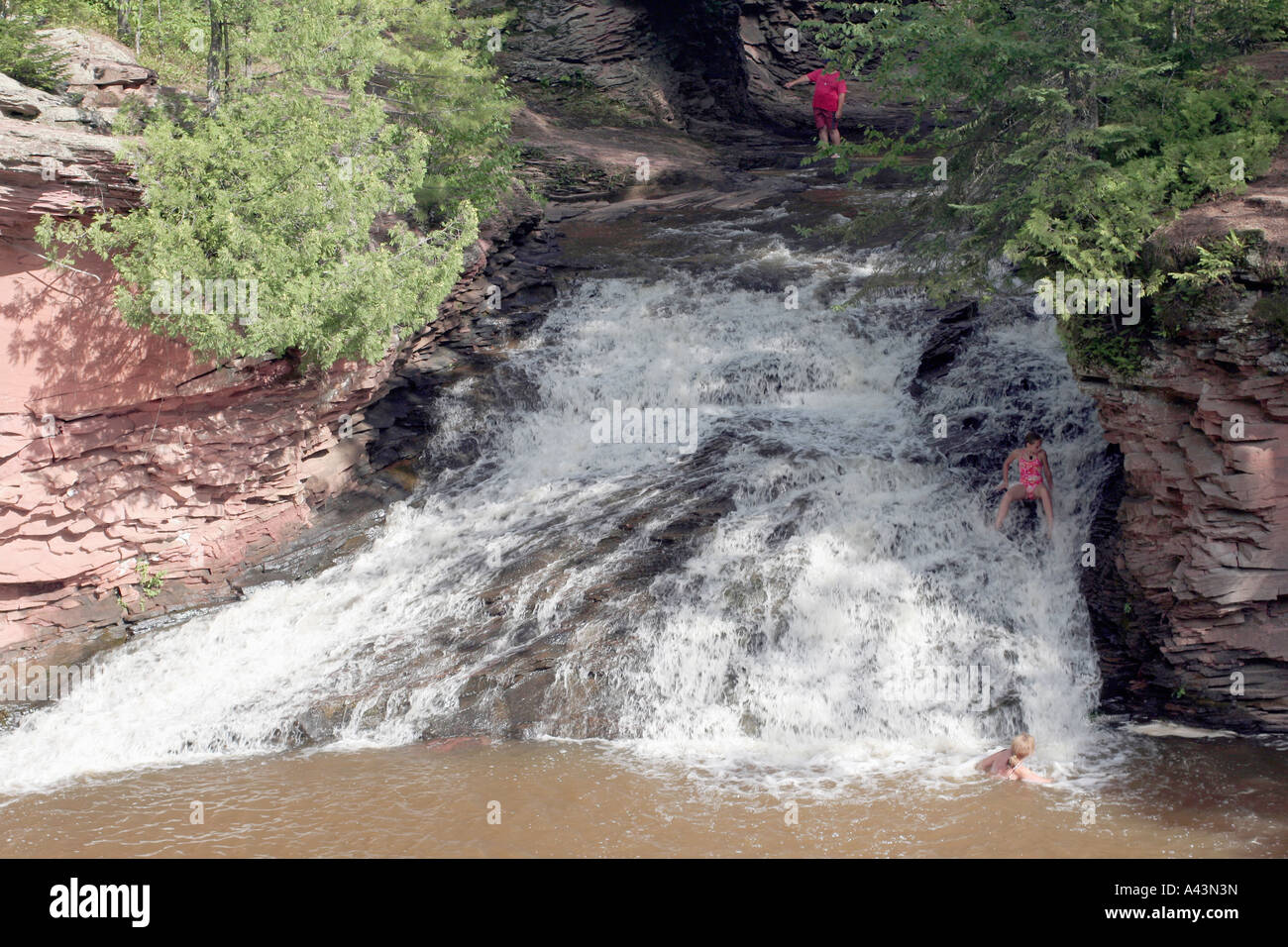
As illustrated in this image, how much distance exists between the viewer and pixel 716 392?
1579cm

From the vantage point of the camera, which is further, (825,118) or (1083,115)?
(825,118)

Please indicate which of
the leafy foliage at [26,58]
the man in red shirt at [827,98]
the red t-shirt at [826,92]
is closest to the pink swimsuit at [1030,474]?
the leafy foliage at [26,58]

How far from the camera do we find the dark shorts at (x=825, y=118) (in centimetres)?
2395

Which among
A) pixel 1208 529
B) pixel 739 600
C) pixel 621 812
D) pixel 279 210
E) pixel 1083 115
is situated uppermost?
pixel 1083 115

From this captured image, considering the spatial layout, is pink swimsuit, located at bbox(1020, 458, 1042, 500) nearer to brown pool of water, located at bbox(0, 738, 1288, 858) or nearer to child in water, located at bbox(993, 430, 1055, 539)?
child in water, located at bbox(993, 430, 1055, 539)

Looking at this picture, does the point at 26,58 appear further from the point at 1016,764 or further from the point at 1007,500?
the point at 1016,764

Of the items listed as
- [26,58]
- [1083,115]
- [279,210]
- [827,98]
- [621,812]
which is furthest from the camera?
[827,98]

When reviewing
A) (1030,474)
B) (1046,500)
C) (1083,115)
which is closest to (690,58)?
(1083,115)

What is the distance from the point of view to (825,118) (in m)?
24.1

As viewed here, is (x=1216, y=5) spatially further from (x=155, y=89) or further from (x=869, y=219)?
(x=155, y=89)

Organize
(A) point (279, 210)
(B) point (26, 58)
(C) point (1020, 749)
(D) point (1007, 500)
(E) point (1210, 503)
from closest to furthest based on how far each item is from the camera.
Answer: (C) point (1020, 749), (E) point (1210, 503), (D) point (1007, 500), (A) point (279, 210), (B) point (26, 58)

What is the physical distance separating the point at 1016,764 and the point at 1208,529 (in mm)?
3076
